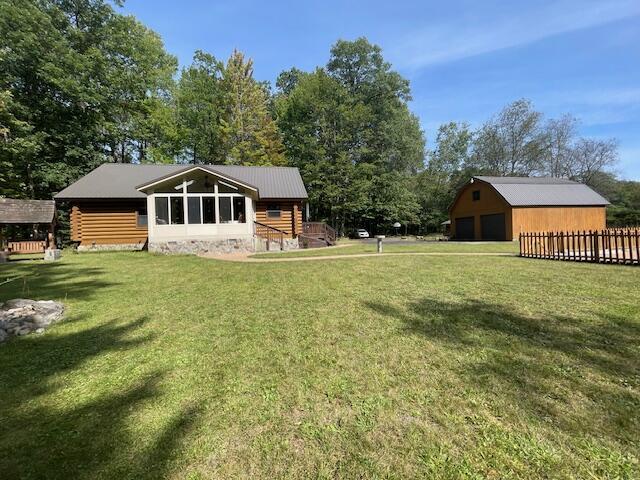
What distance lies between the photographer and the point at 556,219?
27.4m

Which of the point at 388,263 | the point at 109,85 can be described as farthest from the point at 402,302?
the point at 109,85

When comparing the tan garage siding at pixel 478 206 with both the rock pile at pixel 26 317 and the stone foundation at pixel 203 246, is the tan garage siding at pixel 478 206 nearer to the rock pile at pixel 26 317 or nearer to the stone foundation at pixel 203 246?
the stone foundation at pixel 203 246

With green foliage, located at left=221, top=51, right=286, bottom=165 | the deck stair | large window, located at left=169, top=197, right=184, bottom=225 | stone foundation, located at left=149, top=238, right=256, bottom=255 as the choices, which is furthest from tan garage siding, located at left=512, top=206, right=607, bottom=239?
large window, located at left=169, top=197, right=184, bottom=225

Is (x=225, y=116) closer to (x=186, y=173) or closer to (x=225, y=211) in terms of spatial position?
(x=225, y=211)

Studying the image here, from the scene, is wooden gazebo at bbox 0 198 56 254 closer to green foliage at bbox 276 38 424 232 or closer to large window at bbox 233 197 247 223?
large window at bbox 233 197 247 223

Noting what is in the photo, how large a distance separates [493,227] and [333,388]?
28955 mm

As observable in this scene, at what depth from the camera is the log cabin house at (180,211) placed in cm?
1770

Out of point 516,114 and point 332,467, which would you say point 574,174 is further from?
point 332,467

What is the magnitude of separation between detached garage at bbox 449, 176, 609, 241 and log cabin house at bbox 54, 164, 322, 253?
16.2 metres

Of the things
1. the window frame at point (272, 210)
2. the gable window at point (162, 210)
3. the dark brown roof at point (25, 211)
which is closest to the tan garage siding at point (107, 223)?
the dark brown roof at point (25, 211)

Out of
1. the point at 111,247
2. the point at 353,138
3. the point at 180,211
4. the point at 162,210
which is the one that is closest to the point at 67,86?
the point at 111,247

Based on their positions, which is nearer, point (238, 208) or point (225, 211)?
point (225, 211)

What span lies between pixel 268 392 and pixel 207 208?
1784 cm

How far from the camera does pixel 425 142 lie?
50438 mm
